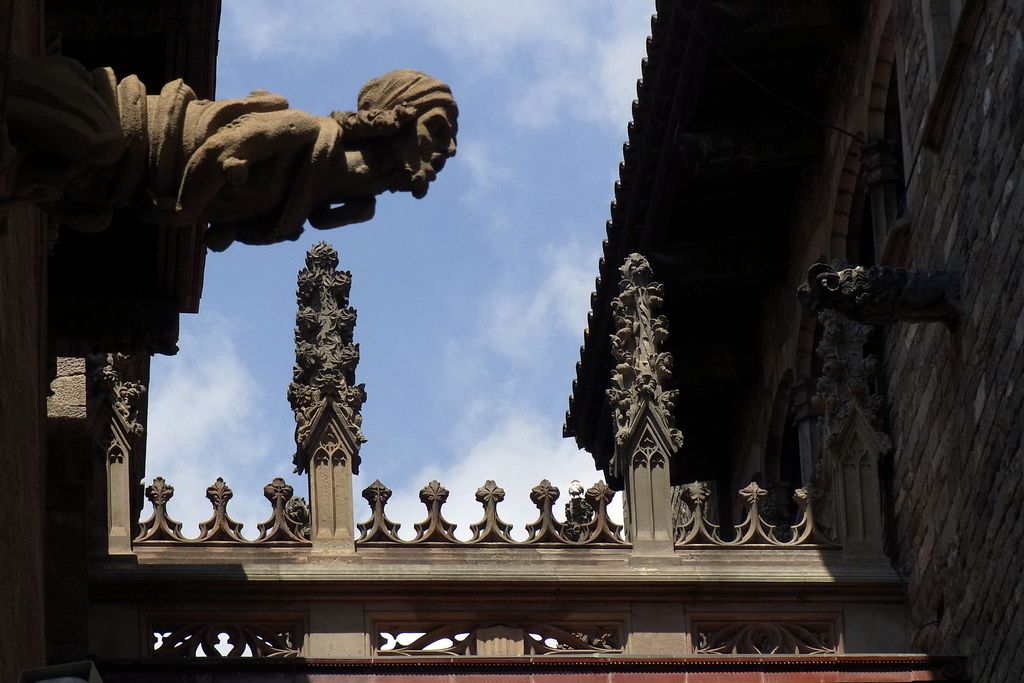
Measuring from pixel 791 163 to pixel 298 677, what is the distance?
22.4 feet

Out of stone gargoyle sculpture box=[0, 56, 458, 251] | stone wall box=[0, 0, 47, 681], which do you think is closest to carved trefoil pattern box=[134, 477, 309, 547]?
stone wall box=[0, 0, 47, 681]

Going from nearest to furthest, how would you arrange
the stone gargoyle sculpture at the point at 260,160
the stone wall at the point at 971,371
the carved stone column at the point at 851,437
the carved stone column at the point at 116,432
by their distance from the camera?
the stone gargoyle sculpture at the point at 260,160
the stone wall at the point at 971,371
the carved stone column at the point at 116,432
the carved stone column at the point at 851,437

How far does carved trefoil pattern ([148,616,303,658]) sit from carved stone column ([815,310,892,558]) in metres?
3.34

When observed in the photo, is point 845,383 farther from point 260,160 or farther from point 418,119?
point 260,160

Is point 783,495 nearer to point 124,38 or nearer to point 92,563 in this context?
point 92,563

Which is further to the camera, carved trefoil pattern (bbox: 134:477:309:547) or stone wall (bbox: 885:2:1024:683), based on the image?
carved trefoil pattern (bbox: 134:477:309:547)

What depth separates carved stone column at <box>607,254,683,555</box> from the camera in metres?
16.8

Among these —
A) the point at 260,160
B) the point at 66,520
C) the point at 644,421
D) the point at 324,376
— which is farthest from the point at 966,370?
the point at 260,160

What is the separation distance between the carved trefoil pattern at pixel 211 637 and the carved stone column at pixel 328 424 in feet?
2.10

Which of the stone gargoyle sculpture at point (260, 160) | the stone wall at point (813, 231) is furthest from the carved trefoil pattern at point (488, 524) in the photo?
the stone gargoyle sculpture at point (260, 160)

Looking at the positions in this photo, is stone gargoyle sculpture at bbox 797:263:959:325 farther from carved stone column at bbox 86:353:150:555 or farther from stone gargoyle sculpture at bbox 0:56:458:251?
stone gargoyle sculpture at bbox 0:56:458:251

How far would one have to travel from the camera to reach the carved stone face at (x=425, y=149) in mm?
6820

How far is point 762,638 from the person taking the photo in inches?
648

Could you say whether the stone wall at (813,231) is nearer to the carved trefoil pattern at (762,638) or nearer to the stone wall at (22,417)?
the carved trefoil pattern at (762,638)
